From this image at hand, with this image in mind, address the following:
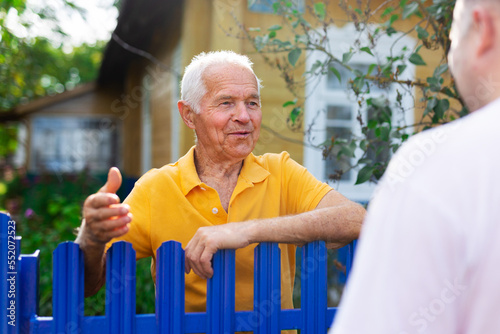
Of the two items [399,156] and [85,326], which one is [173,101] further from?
[399,156]

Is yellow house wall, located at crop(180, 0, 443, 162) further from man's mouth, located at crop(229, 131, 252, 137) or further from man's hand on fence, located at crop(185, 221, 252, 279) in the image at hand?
man's hand on fence, located at crop(185, 221, 252, 279)

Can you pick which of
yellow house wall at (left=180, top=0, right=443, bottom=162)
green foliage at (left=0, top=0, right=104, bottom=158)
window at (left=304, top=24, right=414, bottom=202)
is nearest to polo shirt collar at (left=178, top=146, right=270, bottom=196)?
yellow house wall at (left=180, top=0, right=443, bottom=162)

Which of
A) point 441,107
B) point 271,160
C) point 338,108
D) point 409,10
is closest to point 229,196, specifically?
point 271,160

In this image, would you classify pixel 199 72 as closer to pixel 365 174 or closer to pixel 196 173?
pixel 196 173

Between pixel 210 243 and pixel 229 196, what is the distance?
44cm

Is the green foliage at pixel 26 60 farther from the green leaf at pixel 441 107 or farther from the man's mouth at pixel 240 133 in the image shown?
the green leaf at pixel 441 107

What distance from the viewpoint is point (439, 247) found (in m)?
0.66

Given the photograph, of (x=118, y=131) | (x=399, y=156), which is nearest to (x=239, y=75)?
(x=399, y=156)

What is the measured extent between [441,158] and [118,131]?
1646 centimetres

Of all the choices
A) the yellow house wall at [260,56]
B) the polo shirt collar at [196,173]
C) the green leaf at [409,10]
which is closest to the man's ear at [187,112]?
the polo shirt collar at [196,173]

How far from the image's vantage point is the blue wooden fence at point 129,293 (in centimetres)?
149

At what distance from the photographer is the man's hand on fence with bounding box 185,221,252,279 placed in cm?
152

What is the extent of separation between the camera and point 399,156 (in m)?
→ 0.75

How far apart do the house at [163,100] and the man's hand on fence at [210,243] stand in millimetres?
1192
